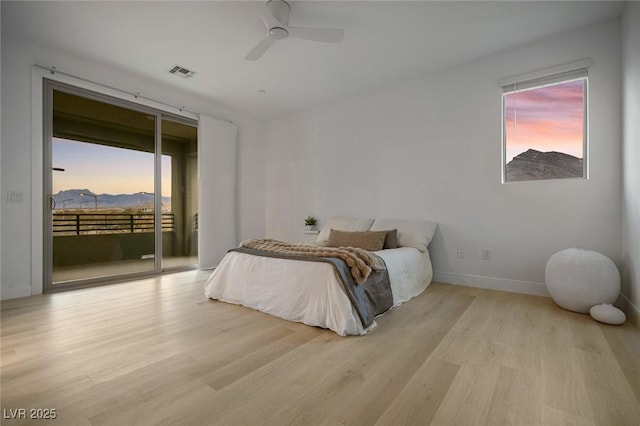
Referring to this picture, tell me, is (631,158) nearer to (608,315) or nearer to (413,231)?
(608,315)

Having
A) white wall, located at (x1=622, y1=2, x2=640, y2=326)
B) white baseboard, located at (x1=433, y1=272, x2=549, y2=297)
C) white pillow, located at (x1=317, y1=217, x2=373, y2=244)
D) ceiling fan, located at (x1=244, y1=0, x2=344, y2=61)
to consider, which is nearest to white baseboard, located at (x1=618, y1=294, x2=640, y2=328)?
white wall, located at (x1=622, y1=2, x2=640, y2=326)

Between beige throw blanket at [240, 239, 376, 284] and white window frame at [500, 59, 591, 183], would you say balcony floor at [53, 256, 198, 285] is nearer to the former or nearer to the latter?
beige throw blanket at [240, 239, 376, 284]

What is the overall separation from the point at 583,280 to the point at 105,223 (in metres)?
5.24

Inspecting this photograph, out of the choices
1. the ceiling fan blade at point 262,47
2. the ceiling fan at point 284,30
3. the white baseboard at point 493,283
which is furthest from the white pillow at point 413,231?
the ceiling fan blade at point 262,47

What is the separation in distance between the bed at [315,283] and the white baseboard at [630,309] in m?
1.59

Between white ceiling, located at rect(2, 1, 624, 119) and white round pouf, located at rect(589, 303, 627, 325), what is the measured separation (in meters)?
2.53

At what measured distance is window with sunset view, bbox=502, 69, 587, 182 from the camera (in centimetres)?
285

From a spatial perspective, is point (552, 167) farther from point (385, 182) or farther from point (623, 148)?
point (385, 182)

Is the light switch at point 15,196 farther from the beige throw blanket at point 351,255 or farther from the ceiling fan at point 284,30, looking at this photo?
the ceiling fan at point 284,30

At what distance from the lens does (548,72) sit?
2.90m

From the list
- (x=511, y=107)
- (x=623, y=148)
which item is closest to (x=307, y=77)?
(x=511, y=107)

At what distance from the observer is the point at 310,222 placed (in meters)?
4.68

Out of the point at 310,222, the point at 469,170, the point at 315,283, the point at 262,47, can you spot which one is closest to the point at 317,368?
the point at 315,283

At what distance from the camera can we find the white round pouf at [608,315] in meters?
2.13
